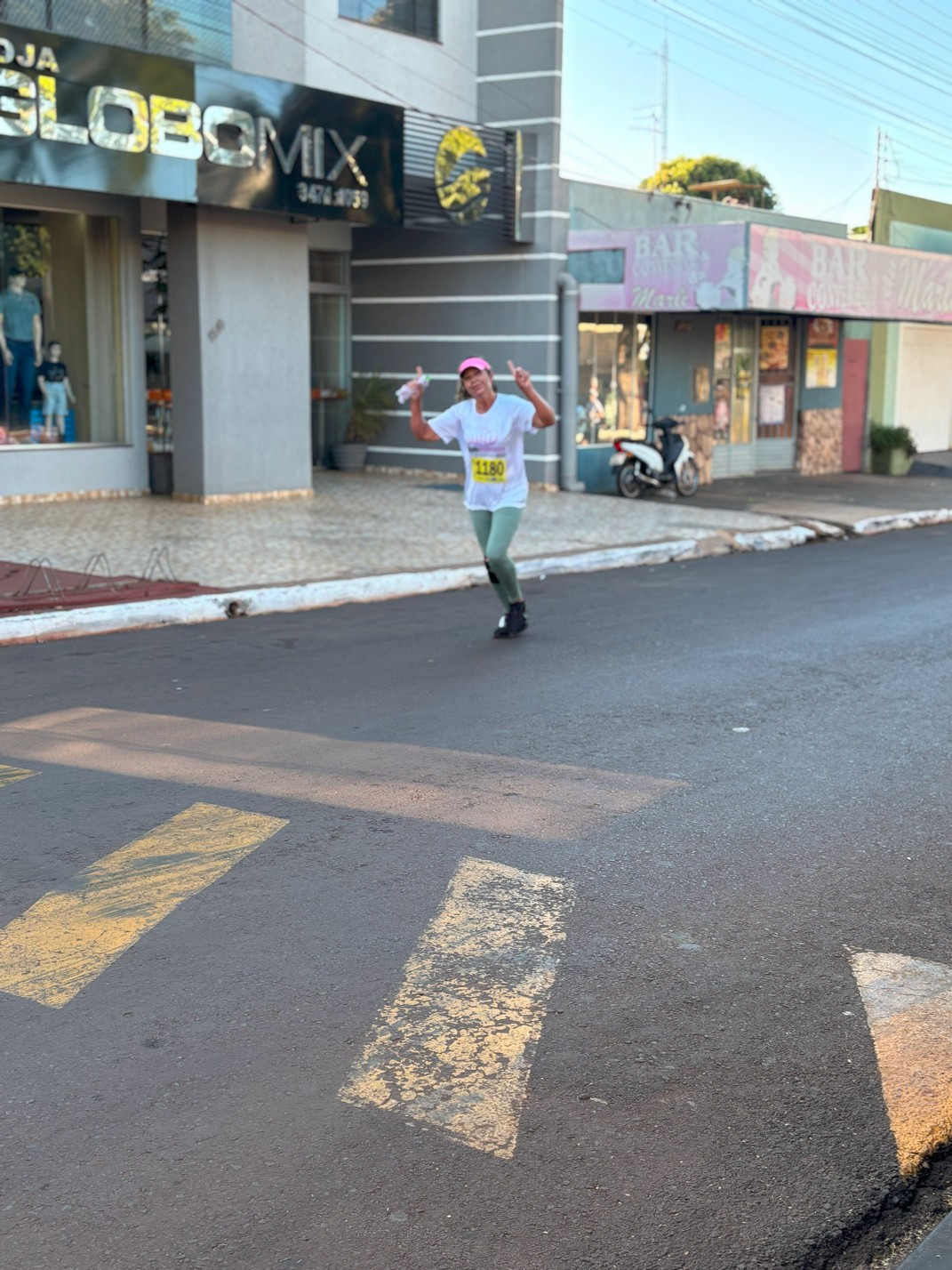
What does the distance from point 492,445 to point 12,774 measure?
14.2 ft

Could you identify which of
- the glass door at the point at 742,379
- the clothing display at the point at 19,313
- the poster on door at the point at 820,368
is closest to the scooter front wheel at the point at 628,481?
the glass door at the point at 742,379

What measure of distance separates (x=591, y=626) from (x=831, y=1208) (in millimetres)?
7536

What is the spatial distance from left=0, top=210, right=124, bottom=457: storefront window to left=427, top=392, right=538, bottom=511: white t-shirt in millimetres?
9344

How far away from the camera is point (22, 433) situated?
57.5 ft

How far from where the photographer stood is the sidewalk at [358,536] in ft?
37.8

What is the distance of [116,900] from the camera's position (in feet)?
16.1

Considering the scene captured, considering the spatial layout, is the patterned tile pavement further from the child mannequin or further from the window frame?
the window frame

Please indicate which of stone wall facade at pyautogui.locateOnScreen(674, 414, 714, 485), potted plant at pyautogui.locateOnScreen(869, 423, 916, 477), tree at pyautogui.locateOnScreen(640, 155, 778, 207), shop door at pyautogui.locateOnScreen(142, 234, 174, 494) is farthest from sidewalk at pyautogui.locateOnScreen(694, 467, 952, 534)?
tree at pyautogui.locateOnScreen(640, 155, 778, 207)

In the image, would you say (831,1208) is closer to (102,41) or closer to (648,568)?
(648,568)

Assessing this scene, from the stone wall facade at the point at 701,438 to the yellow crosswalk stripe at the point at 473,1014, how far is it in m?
19.7

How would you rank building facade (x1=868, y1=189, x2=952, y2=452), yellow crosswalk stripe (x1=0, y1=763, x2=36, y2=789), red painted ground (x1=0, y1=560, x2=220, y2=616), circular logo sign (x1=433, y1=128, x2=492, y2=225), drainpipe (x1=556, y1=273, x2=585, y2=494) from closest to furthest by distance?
yellow crosswalk stripe (x1=0, y1=763, x2=36, y2=789), red painted ground (x1=0, y1=560, x2=220, y2=616), circular logo sign (x1=433, y1=128, x2=492, y2=225), drainpipe (x1=556, y1=273, x2=585, y2=494), building facade (x1=868, y1=189, x2=952, y2=452)

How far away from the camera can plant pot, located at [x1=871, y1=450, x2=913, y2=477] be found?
2788 cm

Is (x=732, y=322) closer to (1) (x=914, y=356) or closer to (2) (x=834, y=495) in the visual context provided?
(2) (x=834, y=495)

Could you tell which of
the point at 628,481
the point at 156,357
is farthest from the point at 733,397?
the point at 156,357
